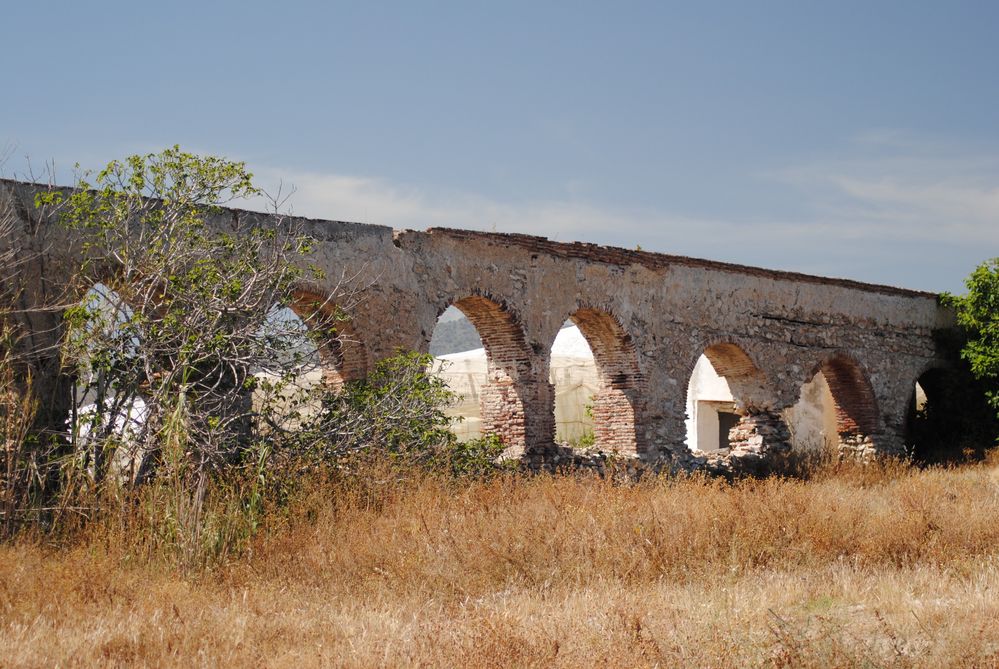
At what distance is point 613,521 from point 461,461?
3.20 metres

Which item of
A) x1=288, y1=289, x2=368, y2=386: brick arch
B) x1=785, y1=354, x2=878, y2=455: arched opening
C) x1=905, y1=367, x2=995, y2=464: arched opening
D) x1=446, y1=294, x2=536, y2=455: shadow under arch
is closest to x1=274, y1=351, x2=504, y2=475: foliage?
x1=288, y1=289, x2=368, y2=386: brick arch

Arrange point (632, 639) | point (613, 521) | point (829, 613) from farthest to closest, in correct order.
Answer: point (613, 521) < point (829, 613) < point (632, 639)

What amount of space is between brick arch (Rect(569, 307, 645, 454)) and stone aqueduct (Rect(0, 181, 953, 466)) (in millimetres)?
20

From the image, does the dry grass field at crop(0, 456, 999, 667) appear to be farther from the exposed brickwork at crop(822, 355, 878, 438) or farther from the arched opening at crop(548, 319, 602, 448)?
the arched opening at crop(548, 319, 602, 448)

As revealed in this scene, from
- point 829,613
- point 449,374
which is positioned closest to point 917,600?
point 829,613

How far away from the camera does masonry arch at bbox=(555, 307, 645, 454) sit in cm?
1431

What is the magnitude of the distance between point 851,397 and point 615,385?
603cm

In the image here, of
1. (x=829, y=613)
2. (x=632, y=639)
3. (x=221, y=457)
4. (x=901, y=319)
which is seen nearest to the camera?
(x=632, y=639)

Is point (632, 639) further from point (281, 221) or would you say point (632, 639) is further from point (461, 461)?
point (281, 221)

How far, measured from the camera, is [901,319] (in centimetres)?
1894

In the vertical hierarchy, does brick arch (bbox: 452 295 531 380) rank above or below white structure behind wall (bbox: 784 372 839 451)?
above

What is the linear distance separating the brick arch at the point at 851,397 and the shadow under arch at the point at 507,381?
7.02m

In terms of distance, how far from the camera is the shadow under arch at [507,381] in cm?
1304

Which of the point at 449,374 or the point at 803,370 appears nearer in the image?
the point at 803,370
